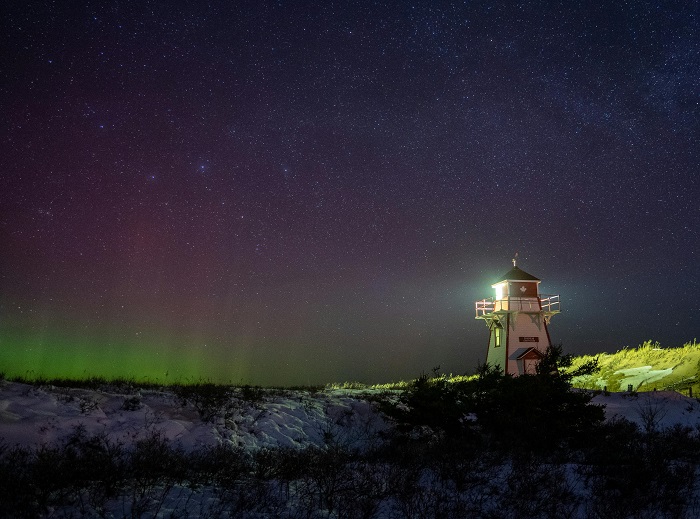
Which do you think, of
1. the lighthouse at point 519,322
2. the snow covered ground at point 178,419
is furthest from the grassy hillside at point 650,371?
Result: the snow covered ground at point 178,419

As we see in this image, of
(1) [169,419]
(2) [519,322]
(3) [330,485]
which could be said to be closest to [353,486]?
(3) [330,485]

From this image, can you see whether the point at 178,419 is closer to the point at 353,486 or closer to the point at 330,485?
the point at 330,485

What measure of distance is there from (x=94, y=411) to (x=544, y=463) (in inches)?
447

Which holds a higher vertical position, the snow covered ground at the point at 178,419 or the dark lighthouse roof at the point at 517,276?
the dark lighthouse roof at the point at 517,276

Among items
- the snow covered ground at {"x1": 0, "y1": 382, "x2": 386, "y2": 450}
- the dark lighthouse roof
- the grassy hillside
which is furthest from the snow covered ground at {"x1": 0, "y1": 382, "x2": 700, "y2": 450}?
the dark lighthouse roof

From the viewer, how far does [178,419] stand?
1320 centimetres

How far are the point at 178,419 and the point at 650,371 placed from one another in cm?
2943

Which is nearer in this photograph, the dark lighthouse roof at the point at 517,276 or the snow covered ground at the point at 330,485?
the snow covered ground at the point at 330,485

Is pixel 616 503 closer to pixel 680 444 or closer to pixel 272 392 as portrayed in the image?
pixel 680 444

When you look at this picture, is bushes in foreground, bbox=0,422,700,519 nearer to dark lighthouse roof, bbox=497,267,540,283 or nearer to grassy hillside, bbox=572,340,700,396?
grassy hillside, bbox=572,340,700,396

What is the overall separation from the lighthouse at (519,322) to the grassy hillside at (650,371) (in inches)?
136

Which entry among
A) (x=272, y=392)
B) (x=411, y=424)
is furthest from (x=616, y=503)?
(x=272, y=392)

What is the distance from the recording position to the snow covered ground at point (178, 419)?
1118cm

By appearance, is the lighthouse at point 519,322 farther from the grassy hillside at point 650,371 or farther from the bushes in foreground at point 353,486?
the bushes in foreground at point 353,486
